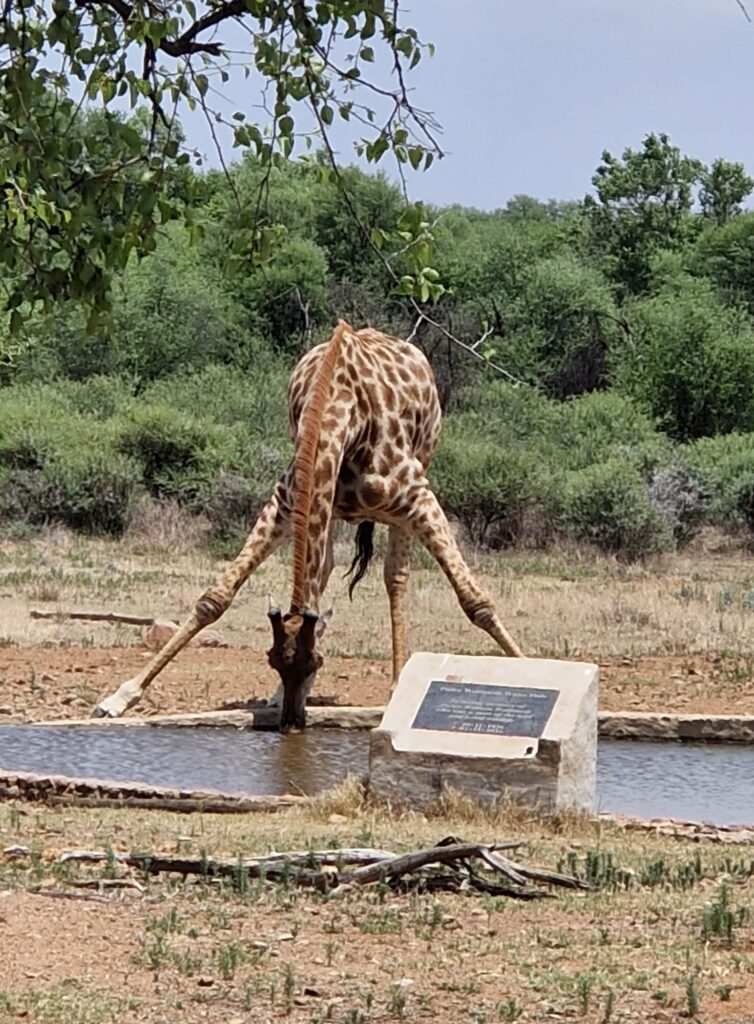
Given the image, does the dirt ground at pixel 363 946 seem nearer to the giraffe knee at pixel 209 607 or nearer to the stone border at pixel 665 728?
the stone border at pixel 665 728

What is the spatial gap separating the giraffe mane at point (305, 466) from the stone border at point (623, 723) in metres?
0.76

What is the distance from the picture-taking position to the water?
9703 mm

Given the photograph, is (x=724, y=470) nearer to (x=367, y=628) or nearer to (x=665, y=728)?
(x=367, y=628)

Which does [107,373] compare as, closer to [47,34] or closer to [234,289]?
[234,289]

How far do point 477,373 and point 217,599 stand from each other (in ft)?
77.3

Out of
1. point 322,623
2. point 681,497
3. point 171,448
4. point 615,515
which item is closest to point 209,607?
point 322,623

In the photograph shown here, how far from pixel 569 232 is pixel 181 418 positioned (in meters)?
26.0

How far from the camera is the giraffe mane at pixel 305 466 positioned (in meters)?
11.0

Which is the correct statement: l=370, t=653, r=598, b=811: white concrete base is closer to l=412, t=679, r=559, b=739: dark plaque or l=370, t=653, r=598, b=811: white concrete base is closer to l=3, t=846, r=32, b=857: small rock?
l=412, t=679, r=559, b=739: dark plaque

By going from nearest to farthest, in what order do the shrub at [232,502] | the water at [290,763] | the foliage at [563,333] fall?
1. the water at [290,763]
2. the shrub at [232,502]
3. the foliage at [563,333]

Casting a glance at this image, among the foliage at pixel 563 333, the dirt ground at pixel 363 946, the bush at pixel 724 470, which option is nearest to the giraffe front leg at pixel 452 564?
the dirt ground at pixel 363 946

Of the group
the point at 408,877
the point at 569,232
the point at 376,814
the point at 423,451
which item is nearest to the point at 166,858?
the point at 408,877

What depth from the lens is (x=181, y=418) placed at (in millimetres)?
27547

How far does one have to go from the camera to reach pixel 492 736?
8555 mm
